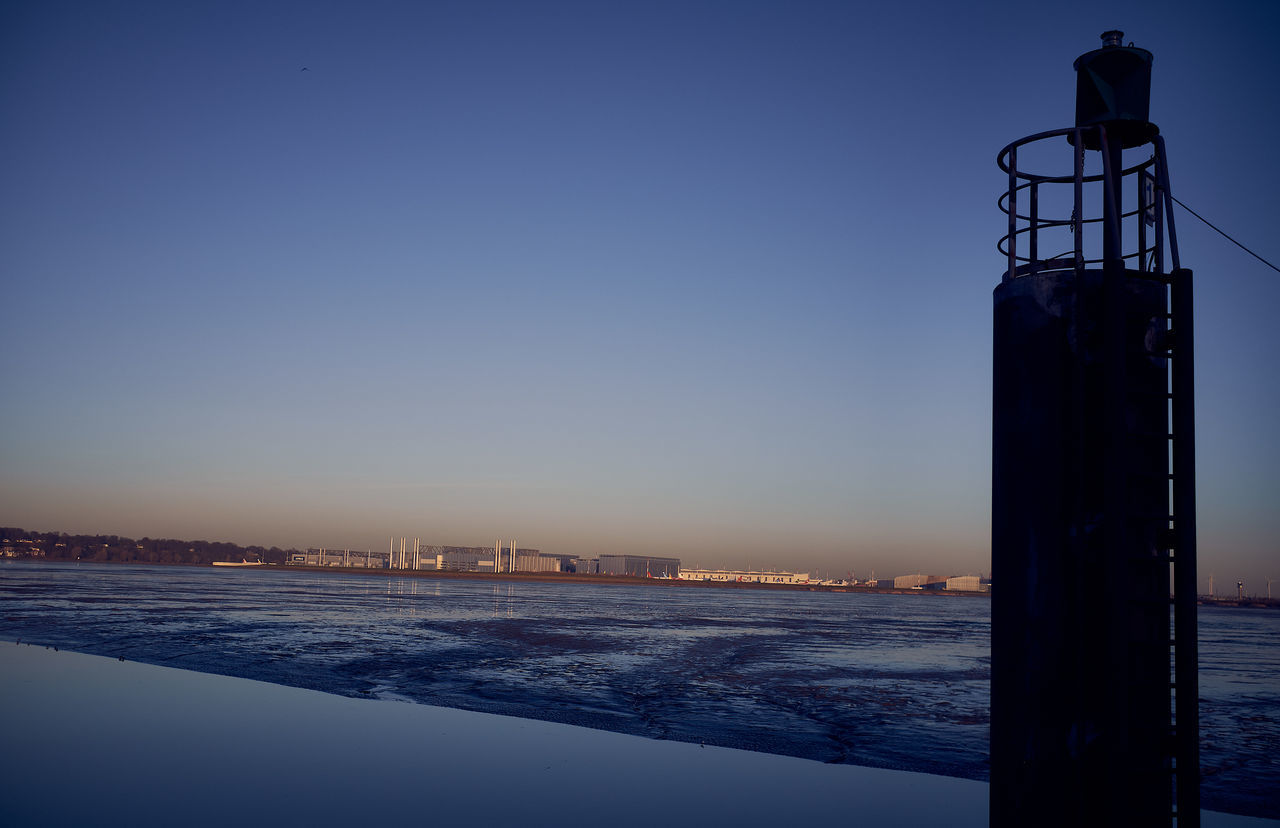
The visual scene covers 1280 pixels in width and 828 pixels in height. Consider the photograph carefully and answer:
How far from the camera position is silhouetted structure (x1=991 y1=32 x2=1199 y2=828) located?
17.0 feet

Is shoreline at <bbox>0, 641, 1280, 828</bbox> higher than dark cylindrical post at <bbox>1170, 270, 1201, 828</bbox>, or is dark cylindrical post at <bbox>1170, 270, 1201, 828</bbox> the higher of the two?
dark cylindrical post at <bbox>1170, 270, 1201, 828</bbox>

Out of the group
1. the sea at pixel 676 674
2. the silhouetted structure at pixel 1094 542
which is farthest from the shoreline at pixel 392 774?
the silhouetted structure at pixel 1094 542

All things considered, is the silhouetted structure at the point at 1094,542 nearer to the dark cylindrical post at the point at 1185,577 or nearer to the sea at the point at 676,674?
the dark cylindrical post at the point at 1185,577

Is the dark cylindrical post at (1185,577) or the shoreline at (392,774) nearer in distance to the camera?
the dark cylindrical post at (1185,577)

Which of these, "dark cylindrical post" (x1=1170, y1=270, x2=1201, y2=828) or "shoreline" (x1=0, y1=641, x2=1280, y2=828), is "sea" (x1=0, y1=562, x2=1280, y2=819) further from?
"dark cylindrical post" (x1=1170, y1=270, x2=1201, y2=828)

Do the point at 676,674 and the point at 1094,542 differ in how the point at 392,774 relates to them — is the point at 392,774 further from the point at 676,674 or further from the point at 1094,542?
the point at 676,674

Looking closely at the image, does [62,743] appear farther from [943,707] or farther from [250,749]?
[943,707]

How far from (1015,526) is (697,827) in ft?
13.6

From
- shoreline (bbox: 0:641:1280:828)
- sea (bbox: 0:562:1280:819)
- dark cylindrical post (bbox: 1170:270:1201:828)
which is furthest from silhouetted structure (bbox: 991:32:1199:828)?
sea (bbox: 0:562:1280:819)

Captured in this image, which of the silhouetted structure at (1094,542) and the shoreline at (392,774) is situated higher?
the silhouetted structure at (1094,542)

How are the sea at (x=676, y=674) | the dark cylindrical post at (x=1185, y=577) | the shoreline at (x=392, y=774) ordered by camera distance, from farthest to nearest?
the sea at (x=676, y=674)
the shoreline at (x=392, y=774)
the dark cylindrical post at (x=1185, y=577)

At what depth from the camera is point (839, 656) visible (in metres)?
25.8

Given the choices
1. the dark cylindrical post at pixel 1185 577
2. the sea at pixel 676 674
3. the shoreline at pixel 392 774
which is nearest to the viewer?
the dark cylindrical post at pixel 1185 577

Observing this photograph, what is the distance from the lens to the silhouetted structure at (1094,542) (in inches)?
204
